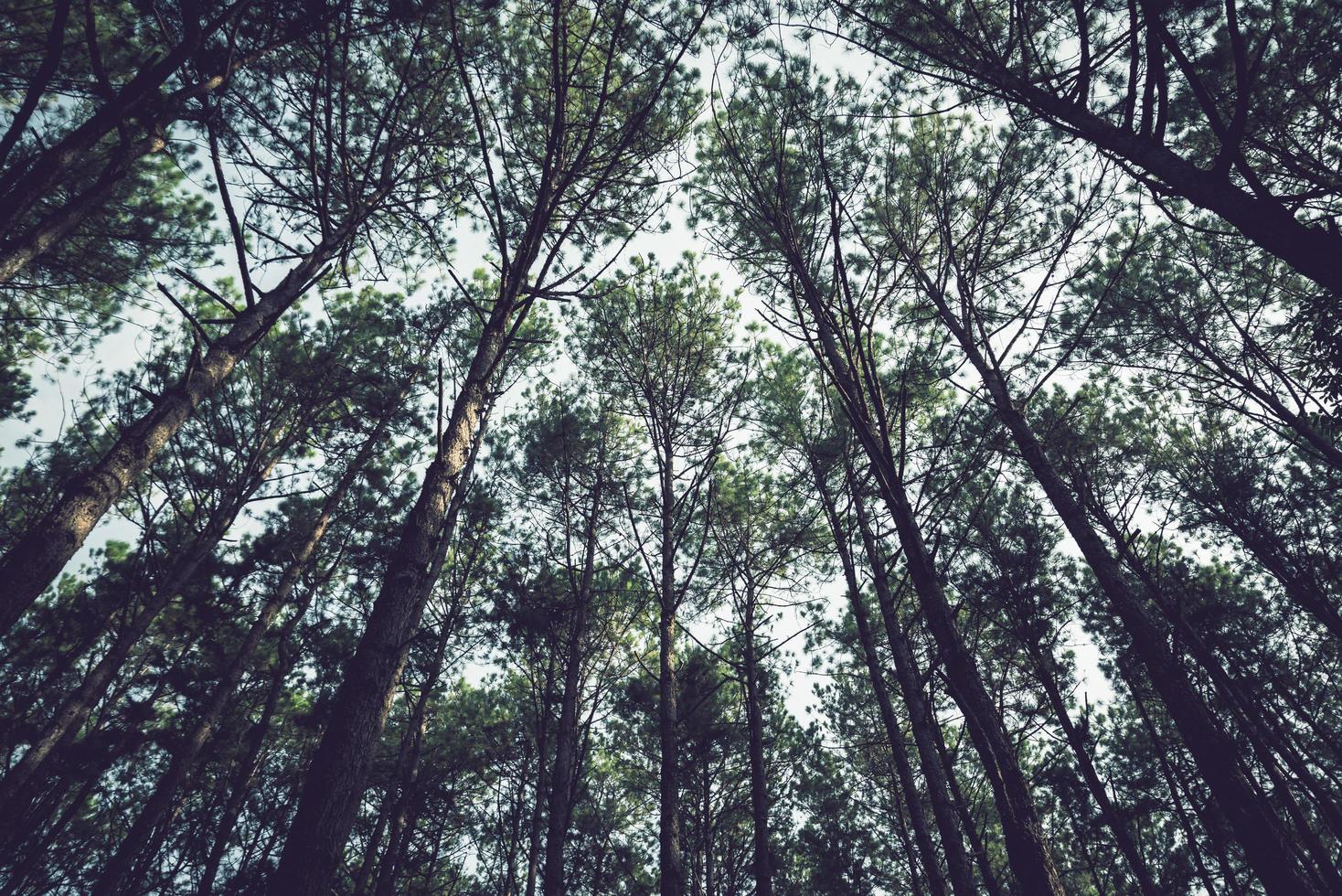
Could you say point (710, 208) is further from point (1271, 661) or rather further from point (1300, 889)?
point (1271, 661)

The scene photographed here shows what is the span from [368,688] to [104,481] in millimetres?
2729

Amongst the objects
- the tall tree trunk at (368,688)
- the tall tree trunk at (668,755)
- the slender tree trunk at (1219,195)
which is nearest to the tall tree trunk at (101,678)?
the tall tree trunk at (668,755)

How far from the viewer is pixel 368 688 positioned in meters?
2.24

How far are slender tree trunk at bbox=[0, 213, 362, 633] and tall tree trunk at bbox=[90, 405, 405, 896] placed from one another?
12.8 feet

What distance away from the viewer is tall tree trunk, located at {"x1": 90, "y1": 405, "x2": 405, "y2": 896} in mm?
6305

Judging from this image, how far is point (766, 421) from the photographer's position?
9969 millimetres

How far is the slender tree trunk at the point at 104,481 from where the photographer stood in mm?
2934

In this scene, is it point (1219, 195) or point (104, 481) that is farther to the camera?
point (104, 481)

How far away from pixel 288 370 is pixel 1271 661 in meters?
18.7

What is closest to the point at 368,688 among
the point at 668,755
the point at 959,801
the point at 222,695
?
the point at 959,801

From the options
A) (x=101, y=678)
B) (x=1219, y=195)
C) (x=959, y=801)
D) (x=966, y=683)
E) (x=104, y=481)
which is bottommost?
(x=959, y=801)

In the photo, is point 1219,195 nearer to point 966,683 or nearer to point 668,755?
point 966,683

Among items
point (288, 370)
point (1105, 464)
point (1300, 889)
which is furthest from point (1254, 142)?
point (288, 370)

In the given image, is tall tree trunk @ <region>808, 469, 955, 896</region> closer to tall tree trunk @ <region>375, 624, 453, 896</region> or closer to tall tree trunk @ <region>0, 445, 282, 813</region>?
tall tree trunk @ <region>375, 624, 453, 896</region>
